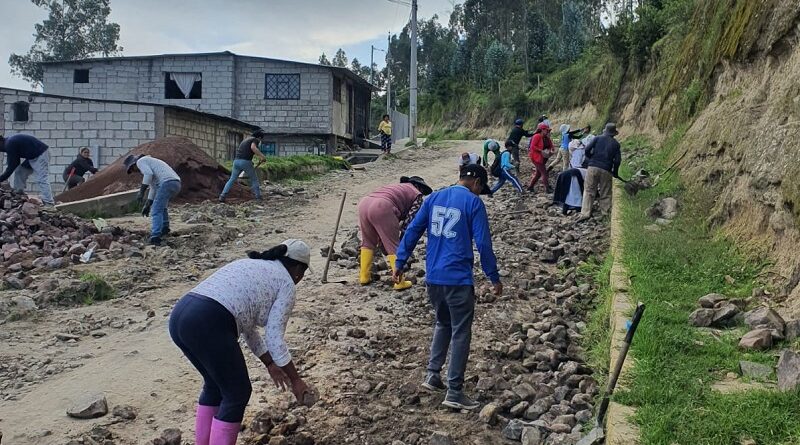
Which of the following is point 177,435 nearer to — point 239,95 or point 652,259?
point 652,259

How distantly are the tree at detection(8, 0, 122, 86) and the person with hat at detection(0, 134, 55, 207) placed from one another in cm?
3747

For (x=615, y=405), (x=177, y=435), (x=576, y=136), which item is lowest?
(x=177, y=435)

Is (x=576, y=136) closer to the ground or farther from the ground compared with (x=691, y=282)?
farther from the ground

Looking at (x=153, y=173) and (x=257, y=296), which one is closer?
(x=257, y=296)

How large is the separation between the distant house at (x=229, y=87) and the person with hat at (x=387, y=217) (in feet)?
67.1

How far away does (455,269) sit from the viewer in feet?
15.9

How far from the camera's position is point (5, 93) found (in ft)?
66.2

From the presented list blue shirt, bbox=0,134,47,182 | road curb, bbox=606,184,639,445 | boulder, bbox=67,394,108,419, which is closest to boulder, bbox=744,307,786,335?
road curb, bbox=606,184,639,445

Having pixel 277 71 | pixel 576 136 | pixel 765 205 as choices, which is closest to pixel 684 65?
pixel 576 136

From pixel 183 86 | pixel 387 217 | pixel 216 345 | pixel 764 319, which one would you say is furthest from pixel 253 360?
pixel 183 86

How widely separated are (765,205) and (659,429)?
13.9 feet

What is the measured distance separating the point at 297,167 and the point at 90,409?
15.1 m

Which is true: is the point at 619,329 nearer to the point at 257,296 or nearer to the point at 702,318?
the point at 702,318

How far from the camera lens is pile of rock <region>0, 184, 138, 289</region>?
9.48 metres
